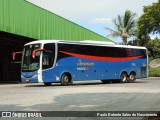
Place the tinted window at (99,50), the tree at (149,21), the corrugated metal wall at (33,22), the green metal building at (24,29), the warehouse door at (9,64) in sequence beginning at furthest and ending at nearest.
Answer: the tree at (149,21)
the warehouse door at (9,64)
the green metal building at (24,29)
the corrugated metal wall at (33,22)
the tinted window at (99,50)

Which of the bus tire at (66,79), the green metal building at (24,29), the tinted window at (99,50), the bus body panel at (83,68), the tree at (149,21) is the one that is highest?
the tree at (149,21)

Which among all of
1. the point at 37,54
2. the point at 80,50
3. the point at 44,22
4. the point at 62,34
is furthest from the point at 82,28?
the point at 37,54

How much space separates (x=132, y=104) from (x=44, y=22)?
20727mm

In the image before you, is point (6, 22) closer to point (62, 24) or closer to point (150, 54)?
point (62, 24)

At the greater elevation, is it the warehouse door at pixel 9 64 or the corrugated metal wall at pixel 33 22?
the corrugated metal wall at pixel 33 22

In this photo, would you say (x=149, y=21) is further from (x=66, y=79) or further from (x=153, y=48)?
(x=66, y=79)

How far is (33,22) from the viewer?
30891mm

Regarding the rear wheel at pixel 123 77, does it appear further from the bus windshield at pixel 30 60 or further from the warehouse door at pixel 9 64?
the warehouse door at pixel 9 64

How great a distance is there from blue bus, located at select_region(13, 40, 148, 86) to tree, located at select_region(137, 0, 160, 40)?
67.8 feet

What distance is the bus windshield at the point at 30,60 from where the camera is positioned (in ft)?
79.8

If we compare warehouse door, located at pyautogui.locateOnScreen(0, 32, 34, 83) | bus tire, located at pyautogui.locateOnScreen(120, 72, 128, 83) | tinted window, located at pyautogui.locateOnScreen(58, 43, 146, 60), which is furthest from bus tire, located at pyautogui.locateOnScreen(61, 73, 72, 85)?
warehouse door, located at pyautogui.locateOnScreen(0, 32, 34, 83)

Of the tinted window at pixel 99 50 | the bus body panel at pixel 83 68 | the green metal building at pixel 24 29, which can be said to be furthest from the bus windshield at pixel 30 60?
the green metal building at pixel 24 29

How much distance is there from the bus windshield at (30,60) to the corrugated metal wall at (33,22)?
265 cm

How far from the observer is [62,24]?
35594 millimetres
